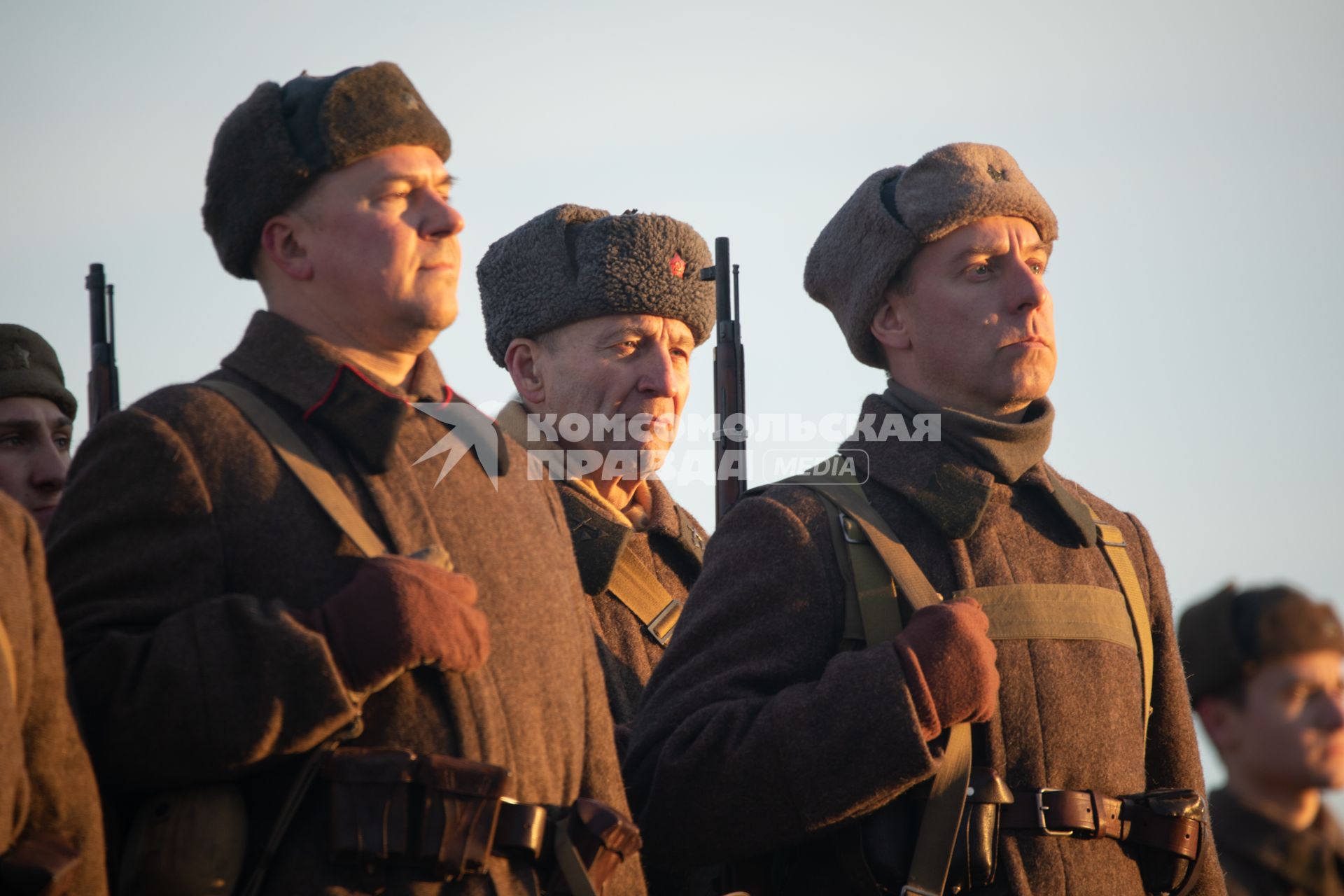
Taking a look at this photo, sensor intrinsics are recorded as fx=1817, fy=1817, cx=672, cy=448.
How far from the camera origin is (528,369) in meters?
7.27

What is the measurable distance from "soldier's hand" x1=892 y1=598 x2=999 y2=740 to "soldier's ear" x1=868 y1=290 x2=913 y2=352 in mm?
1219

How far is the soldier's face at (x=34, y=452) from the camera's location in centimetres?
655

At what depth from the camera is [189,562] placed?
13.1 feet

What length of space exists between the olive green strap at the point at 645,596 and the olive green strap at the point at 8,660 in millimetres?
2974

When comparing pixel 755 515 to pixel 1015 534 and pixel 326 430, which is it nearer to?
pixel 1015 534

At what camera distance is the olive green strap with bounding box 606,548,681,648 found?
Answer: 634cm

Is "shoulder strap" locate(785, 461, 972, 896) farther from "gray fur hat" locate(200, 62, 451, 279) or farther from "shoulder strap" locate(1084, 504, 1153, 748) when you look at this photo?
"gray fur hat" locate(200, 62, 451, 279)

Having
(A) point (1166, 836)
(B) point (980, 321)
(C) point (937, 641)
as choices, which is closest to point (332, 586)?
(C) point (937, 641)

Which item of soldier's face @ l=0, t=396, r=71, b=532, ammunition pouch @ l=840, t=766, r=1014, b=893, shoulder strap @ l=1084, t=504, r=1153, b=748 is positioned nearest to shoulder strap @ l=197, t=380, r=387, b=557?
ammunition pouch @ l=840, t=766, r=1014, b=893

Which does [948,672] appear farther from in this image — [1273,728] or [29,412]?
[29,412]

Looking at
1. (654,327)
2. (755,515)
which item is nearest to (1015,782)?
(755,515)

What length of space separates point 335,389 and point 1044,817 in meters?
2.20

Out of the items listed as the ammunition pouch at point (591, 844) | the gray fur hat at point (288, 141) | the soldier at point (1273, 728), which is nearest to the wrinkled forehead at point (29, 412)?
the gray fur hat at point (288, 141)

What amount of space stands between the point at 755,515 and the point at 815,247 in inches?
47.6
